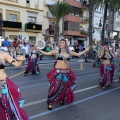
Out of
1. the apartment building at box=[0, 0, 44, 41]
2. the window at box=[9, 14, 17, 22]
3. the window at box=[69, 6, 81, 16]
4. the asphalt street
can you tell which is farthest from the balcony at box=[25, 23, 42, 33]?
the asphalt street

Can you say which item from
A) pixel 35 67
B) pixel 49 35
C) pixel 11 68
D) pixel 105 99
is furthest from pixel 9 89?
pixel 49 35

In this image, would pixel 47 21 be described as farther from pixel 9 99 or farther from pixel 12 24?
pixel 9 99

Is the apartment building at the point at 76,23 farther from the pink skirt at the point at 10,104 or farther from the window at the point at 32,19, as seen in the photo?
the pink skirt at the point at 10,104

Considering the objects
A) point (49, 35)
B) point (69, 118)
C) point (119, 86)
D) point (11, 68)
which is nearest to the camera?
point (69, 118)

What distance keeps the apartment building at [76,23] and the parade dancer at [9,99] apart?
34638 millimetres

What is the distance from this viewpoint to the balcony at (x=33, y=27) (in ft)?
100

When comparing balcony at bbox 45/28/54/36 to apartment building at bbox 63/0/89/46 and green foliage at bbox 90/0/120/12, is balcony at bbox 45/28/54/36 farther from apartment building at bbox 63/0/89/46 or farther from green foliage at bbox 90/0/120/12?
green foliage at bbox 90/0/120/12

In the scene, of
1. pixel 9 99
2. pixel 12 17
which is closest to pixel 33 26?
pixel 12 17

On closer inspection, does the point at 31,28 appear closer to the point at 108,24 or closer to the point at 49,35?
the point at 49,35

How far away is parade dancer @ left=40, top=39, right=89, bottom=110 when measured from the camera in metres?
5.88

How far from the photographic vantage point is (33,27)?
103 ft

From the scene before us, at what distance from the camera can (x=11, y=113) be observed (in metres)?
3.92

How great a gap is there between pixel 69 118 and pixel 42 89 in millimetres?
3094

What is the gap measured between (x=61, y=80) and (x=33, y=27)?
26065mm
